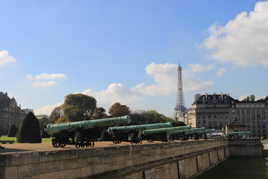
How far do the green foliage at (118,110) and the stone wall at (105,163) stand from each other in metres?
73.5

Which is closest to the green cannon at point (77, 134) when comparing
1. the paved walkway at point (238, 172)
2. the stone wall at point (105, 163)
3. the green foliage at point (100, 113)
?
the stone wall at point (105, 163)

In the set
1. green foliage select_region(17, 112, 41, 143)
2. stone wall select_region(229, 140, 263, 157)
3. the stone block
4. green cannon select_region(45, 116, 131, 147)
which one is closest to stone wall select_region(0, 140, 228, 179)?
the stone block

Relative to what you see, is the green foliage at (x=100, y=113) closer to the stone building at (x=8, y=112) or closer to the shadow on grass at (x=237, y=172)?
the shadow on grass at (x=237, y=172)

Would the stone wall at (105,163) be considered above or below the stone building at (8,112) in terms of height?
below

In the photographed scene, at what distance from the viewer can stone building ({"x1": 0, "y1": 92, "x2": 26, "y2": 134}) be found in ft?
535

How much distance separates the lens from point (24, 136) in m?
45.9

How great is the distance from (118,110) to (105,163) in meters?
92.5

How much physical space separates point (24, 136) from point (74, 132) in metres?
27.7

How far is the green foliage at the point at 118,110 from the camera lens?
10957 centimetres

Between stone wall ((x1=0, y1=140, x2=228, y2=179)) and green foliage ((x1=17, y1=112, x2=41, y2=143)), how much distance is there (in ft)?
67.6

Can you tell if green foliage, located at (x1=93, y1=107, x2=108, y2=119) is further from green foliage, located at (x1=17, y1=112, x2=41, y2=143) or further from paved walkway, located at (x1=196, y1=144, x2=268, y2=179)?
green foliage, located at (x1=17, y1=112, x2=41, y2=143)

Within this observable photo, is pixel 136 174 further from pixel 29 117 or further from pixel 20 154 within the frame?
pixel 29 117

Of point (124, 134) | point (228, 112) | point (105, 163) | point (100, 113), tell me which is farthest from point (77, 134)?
point (228, 112)

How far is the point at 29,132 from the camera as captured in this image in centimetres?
4644
